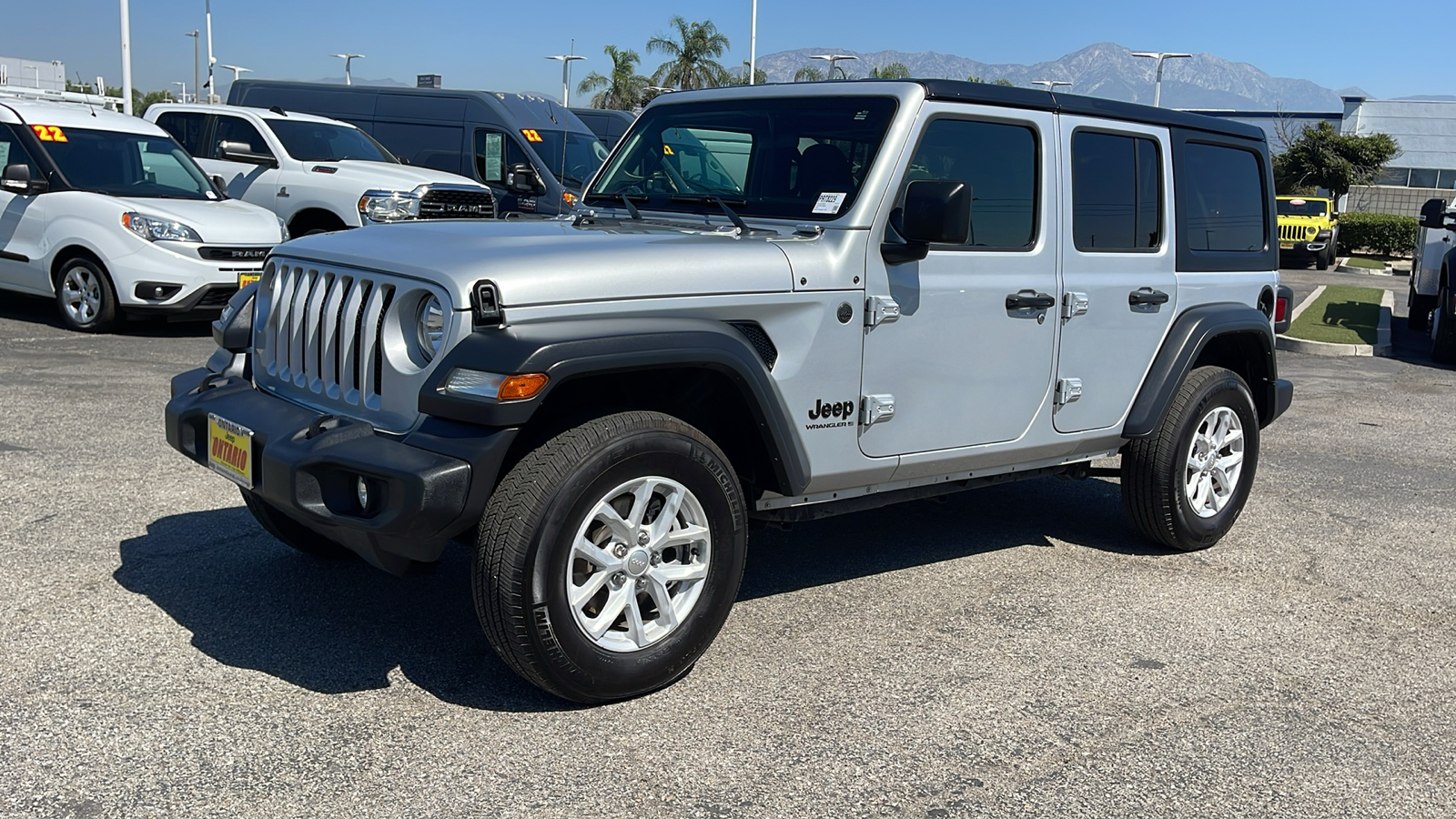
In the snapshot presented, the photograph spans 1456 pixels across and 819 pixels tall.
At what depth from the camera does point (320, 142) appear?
14070 millimetres

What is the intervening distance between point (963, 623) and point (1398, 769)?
4.92 feet

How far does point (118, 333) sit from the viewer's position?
1100cm

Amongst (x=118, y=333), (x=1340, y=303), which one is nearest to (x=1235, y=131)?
(x=118, y=333)

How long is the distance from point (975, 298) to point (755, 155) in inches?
38.1

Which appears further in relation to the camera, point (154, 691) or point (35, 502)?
point (35, 502)

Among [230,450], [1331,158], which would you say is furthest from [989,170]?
[1331,158]

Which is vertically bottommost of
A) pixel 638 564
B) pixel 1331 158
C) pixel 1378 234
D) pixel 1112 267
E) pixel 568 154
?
pixel 638 564

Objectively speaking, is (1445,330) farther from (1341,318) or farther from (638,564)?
(638,564)

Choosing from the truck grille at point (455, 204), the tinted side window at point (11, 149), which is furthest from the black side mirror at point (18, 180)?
the truck grille at point (455, 204)

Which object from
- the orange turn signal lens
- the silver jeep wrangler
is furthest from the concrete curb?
the orange turn signal lens

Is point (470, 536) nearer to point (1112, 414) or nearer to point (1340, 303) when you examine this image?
point (1112, 414)

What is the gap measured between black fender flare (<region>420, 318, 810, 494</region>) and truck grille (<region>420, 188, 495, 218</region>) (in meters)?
9.94

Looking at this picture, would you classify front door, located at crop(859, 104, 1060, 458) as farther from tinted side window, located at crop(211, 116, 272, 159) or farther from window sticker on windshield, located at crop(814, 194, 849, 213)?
tinted side window, located at crop(211, 116, 272, 159)

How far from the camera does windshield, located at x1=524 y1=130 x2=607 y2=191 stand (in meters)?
17.5
